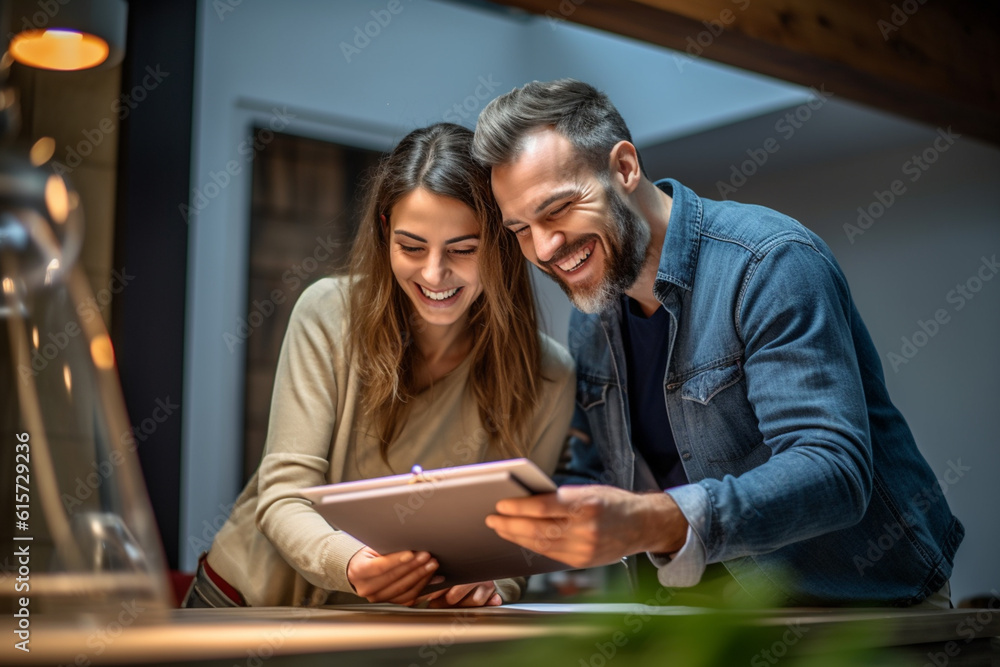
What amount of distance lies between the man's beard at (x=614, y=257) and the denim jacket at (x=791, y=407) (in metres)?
0.06

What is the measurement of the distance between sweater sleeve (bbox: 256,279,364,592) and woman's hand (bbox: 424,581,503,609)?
145 mm

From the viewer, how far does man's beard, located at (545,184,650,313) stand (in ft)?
5.42

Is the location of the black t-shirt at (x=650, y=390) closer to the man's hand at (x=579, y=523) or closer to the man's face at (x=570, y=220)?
the man's face at (x=570, y=220)

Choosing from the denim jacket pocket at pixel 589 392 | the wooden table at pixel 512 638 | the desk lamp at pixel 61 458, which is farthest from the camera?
the denim jacket pocket at pixel 589 392

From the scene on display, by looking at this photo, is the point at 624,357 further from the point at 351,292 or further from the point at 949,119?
the point at 949,119

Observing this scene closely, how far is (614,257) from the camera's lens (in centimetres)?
166

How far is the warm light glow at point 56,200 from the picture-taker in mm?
1034

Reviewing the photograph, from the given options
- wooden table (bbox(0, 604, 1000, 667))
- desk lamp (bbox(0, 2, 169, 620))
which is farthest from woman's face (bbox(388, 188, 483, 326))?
desk lamp (bbox(0, 2, 169, 620))

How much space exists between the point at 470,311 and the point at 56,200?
3.13ft

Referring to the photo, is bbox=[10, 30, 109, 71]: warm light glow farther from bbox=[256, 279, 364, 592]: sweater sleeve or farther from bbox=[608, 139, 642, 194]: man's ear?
bbox=[608, 139, 642, 194]: man's ear

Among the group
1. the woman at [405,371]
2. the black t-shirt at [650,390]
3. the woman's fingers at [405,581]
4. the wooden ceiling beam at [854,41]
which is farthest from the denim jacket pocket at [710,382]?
the wooden ceiling beam at [854,41]

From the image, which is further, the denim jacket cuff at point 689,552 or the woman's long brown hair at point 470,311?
the woman's long brown hair at point 470,311

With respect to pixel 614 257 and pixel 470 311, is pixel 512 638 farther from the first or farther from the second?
pixel 470 311

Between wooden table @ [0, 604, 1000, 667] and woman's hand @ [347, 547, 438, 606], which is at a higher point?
wooden table @ [0, 604, 1000, 667]
